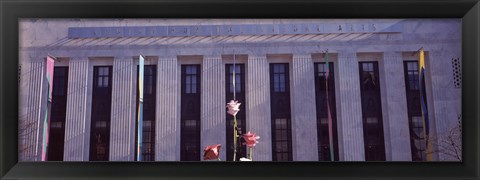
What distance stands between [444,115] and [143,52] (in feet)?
49.3

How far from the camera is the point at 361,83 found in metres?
23.7

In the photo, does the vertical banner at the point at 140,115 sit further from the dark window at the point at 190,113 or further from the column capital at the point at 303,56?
the column capital at the point at 303,56

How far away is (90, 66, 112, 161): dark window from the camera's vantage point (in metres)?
23.3

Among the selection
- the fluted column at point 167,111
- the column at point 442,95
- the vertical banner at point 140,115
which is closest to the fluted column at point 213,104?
the fluted column at point 167,111

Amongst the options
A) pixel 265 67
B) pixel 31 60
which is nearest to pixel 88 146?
pixel 31 60

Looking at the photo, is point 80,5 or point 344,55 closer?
point 80,5

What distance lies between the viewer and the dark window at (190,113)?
23245 millimetres

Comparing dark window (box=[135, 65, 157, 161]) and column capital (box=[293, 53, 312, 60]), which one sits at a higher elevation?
column capital (box=[293, 53, 312, 60])

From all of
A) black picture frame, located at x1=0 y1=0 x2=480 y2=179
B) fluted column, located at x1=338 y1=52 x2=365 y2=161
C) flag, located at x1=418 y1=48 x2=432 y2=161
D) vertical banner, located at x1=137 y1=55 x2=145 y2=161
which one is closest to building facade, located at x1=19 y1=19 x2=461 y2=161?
fluted column, located at x1=338 y1=52 x2=365 y2=161

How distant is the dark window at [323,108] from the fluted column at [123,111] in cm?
912

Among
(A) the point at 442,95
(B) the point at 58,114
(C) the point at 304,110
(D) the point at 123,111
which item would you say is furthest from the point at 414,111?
(B) the point at 58,114

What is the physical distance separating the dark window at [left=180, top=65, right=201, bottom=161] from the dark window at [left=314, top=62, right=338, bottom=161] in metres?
5.95

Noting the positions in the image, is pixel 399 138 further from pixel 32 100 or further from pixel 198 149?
pixel 32 100

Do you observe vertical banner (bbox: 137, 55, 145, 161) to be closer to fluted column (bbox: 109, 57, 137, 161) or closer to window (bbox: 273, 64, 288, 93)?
fluted column (bbox: 109, 57, 137, 161)
